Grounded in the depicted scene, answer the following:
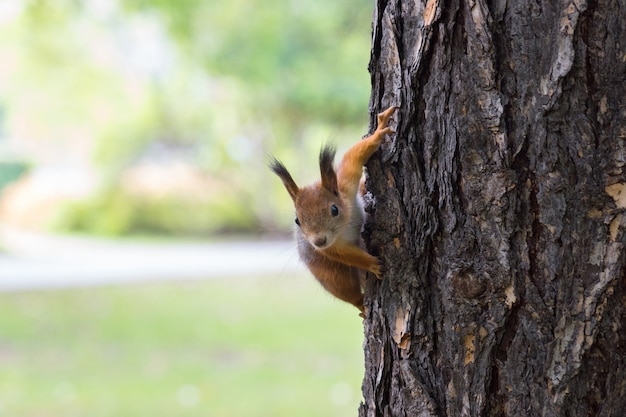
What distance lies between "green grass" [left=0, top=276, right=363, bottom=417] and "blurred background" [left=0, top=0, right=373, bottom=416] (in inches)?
0.7

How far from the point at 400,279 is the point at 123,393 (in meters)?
3.19

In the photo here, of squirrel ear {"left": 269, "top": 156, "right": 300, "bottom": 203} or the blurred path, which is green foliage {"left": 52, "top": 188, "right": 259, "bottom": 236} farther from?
squirrel ear {"left": 269, "top": 156, "right": 300, "bottom": 203}

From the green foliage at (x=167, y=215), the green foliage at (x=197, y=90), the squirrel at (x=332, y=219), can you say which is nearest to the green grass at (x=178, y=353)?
the squirrel at (x=332, y=219)

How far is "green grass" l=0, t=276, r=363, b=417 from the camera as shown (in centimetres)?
397

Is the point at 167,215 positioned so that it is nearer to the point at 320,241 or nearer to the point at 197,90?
the point at 197,90

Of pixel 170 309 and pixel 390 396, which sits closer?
pixel 390 396

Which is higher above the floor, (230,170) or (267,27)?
(230,170)

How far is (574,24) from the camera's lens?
1050 millimetres

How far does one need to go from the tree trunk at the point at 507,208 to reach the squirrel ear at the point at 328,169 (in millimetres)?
244

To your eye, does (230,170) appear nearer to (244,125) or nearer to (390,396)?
(244,125)

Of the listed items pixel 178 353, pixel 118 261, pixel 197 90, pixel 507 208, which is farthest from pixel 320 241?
pixel 197 90

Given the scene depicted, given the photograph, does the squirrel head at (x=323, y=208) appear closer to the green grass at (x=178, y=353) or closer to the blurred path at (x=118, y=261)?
the green grass at (x=178, y=353)

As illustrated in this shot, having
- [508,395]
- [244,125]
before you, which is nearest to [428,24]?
[508,395]

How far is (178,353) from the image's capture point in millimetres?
4883
